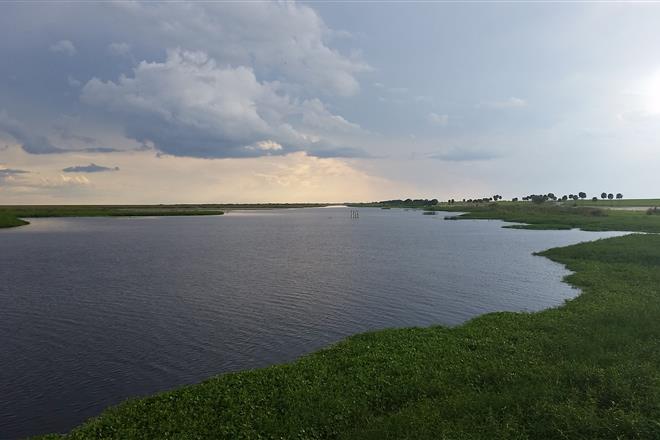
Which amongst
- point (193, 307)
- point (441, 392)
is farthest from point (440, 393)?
point (193, 307)

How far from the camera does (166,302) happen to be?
122 feet

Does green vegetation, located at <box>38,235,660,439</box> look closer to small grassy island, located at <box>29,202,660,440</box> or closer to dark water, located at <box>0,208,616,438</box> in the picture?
small grassy island, located at <box>29,202,660,440</box>

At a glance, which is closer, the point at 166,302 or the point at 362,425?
the point at 362,425

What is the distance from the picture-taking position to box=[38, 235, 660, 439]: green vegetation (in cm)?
1442

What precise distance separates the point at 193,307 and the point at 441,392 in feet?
77.4

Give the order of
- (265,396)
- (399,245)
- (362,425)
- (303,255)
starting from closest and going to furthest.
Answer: (362,425) → (265,396) → (303,255) → (399,245)

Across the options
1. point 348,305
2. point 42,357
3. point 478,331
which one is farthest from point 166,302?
point 478,331

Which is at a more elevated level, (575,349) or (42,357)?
(575,349)

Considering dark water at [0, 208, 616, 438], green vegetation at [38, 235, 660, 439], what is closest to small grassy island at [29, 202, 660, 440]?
green vegetation at [38, 235, 660, 439]

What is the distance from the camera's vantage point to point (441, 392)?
17.3 meters

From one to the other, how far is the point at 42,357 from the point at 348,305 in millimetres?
20815

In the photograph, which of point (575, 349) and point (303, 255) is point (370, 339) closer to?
point (575, 349)

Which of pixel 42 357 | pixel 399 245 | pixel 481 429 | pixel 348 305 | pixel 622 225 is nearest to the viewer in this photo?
pixel 481 429

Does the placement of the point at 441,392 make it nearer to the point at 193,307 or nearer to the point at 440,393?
the point at 440,393
